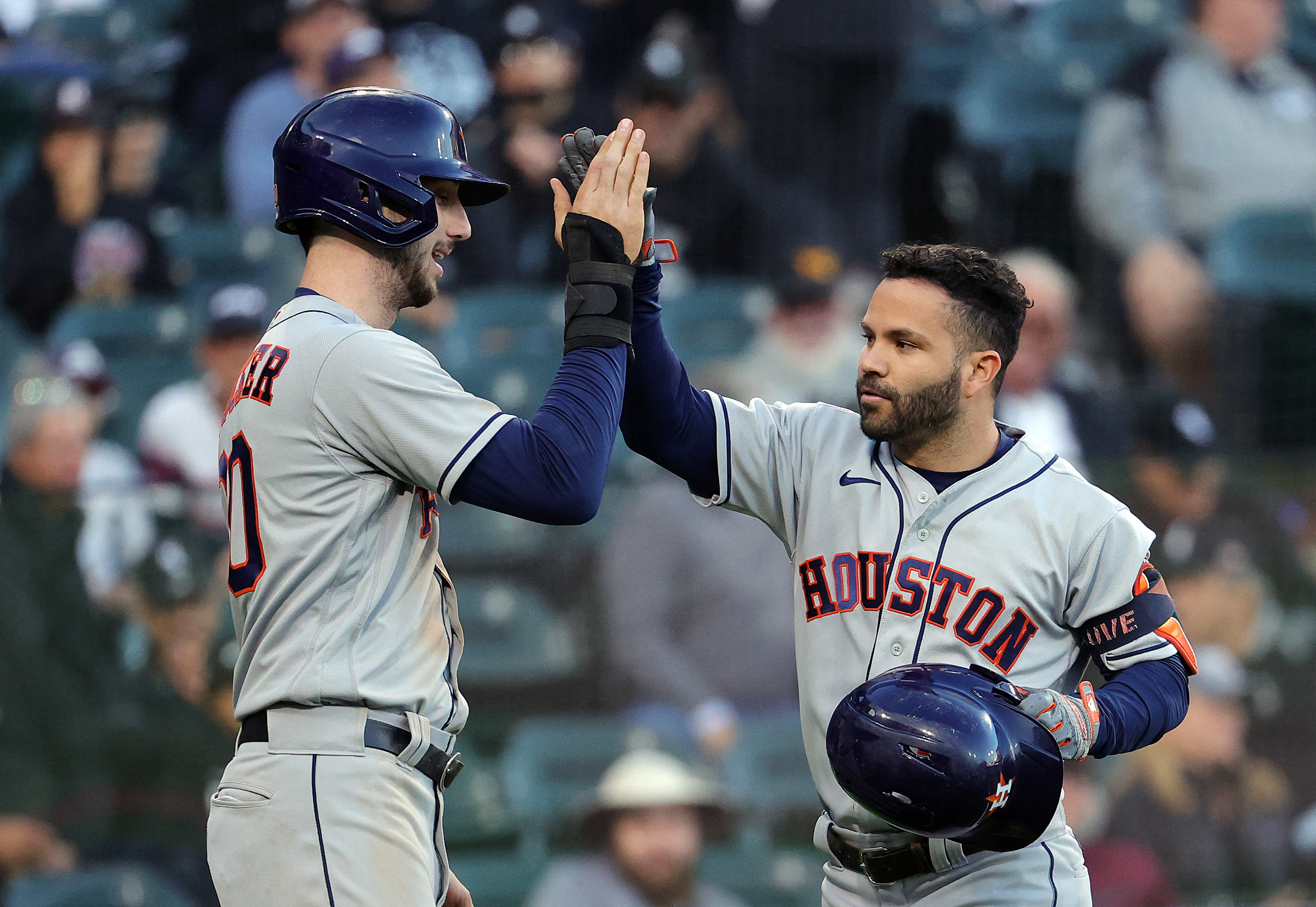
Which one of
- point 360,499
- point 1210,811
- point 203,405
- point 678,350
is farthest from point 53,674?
point 1210,811

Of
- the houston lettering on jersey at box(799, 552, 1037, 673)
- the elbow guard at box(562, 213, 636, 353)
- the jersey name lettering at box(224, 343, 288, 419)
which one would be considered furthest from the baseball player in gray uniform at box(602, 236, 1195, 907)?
the jersey name lettering at box(224, 343, 288, 419)

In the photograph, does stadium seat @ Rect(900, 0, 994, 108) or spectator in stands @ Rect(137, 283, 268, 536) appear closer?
spectator in stands @ Rect(137, 283, 268, 536)

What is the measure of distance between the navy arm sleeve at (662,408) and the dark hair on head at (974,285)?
18.8 inches

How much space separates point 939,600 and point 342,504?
114 centimetres

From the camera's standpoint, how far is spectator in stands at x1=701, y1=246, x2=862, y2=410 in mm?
6516

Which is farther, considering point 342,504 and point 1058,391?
point 1058,391

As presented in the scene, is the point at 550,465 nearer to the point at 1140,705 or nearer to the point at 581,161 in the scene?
the point at 581,161

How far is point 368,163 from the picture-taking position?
2.44m

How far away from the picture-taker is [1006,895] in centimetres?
262

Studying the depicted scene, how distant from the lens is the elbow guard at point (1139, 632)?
A: 106 inches

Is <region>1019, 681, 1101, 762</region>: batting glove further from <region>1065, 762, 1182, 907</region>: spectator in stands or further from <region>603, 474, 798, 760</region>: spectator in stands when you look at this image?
<region>1065, 762, 1182, 907</region>: spectator in stands

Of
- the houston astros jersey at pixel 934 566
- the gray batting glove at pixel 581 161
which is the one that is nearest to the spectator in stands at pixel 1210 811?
the houston astros jersey at pixel 934 566

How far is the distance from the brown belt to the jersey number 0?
1241mm

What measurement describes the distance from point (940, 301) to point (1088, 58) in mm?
5093
